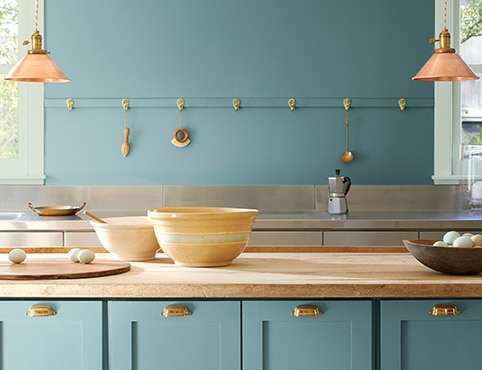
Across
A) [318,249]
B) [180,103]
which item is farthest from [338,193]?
[318,249]

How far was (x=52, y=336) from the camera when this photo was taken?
224 centimetres

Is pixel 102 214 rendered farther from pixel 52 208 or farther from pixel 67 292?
pixel 67 292

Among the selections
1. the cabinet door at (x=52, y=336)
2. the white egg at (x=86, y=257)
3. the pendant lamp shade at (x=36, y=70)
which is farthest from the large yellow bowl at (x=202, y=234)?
the pendant lamp shade at (x=36, y=70)

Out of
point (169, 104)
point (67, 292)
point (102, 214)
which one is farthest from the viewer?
point (169, 104)

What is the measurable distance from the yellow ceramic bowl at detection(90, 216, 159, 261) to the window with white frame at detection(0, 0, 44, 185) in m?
2.57

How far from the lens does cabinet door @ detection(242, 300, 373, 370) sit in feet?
7.28

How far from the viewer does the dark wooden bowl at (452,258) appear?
89.7 inches

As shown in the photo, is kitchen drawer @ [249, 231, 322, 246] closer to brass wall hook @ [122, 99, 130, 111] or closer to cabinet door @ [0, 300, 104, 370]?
brass wall hook @ [122, 99, 130, 111]

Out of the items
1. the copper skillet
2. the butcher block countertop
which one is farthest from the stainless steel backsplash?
the butcher block countertop

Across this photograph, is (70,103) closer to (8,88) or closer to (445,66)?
(8,88)

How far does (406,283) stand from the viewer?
7.20 ft

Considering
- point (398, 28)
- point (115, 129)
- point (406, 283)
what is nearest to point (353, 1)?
point (398, 28)

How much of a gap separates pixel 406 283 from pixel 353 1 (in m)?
3.22

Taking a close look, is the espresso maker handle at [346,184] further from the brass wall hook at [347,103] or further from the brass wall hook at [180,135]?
the brass wall hook at [180,135]
